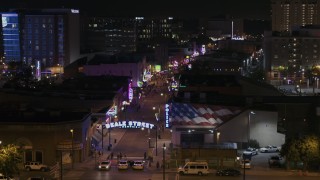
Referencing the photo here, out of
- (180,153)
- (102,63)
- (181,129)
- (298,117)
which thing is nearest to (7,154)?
(180,153)

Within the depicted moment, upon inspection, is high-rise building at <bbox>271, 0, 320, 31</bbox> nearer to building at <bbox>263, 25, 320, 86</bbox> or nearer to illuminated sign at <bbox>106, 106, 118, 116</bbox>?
building at <bbox>263, 25, 320, 86</bbox>

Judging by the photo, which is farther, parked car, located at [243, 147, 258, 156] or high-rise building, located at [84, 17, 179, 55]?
high-rise building, located at [84, 17, 179, 55]

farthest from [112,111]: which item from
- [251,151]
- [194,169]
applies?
[194,169]

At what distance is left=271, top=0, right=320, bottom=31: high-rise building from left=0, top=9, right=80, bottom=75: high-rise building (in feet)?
153

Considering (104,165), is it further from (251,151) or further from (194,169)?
(251,151)

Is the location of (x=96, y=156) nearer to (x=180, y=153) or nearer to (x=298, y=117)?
(x=180, y=153)

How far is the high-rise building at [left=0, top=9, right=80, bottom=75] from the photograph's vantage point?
211 ft

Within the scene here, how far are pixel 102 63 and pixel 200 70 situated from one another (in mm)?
7605

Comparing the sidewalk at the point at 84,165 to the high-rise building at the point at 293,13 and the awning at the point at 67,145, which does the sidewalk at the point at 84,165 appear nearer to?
the awning at the point at 67,145

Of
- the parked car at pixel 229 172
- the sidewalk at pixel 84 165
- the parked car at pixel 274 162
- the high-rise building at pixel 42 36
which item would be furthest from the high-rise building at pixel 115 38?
the parked car at pixel 229 172

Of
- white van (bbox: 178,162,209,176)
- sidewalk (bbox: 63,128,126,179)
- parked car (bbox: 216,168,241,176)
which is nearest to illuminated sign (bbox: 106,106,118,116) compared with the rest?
sidewalk (bbox: 63,128,126,179)

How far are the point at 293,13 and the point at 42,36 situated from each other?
164 ft

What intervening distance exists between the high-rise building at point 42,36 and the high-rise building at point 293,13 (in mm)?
46622

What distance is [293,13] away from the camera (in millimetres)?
104562
